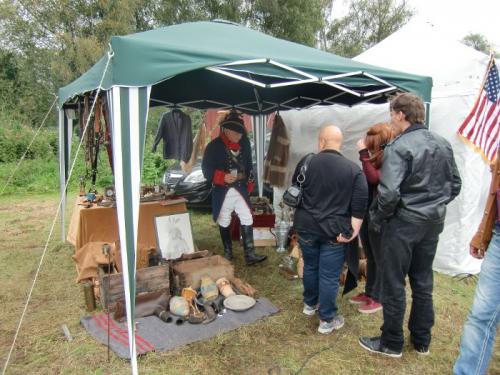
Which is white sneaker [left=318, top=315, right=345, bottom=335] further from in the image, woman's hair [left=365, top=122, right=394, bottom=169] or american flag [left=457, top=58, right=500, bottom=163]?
american flag [left=457, top=58, right=500, bottom=163]

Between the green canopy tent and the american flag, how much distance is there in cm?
72

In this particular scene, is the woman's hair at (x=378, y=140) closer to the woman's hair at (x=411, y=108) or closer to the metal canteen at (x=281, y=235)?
the woman's hair at (x=411, y=108)

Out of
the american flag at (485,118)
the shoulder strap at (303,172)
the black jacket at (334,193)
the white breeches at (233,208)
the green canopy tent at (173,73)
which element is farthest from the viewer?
the white breeches at (233,208)

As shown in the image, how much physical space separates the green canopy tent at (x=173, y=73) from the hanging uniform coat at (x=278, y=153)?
3.93ft

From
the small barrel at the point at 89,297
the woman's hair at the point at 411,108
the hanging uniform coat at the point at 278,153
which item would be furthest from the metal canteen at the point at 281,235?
the woman's hair at the point at 411,108

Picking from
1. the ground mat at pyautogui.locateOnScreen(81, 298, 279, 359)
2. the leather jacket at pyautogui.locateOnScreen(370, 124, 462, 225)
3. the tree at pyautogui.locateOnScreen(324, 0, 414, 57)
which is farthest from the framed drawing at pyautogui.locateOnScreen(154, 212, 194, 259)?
the tree at pyautogui.locateOnScreen(324, 0, 414, 57)

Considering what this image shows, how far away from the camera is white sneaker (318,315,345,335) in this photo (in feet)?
9.97

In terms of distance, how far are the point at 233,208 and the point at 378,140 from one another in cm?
216

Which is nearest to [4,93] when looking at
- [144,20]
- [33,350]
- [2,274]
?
[144,20]

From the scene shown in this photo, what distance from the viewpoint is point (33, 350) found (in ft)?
9.34

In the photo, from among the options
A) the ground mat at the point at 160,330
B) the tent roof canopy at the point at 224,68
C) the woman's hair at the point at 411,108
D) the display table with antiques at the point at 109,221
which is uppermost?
the tent roof canopy at the point at 224,68

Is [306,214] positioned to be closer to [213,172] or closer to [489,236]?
[489,236]

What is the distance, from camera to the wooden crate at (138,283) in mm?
3338

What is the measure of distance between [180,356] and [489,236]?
82.3 inches
